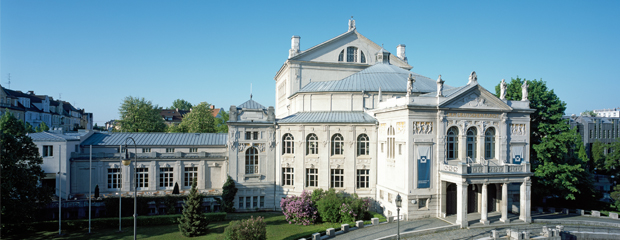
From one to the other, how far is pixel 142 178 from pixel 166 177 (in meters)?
2.57

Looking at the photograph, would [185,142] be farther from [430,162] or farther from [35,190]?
[430,162]

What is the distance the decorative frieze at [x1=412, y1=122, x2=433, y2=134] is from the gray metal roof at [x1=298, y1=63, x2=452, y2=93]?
9.57 m

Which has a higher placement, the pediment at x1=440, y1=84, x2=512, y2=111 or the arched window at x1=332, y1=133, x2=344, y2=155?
the pediment at x1=440, y1=84, x2=512, y2=111

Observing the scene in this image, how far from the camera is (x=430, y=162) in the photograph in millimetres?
32188

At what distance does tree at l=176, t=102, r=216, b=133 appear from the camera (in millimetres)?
71062

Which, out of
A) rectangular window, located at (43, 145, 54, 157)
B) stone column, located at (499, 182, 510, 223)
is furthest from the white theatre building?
rectangular window, located at (43, 145, 54, 157)

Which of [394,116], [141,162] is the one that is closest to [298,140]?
[394,116]

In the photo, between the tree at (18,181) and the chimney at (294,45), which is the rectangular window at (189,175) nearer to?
the tree at (18,181)

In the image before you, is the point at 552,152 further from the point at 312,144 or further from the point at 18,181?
the point at 18,181

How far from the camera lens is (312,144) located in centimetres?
3922

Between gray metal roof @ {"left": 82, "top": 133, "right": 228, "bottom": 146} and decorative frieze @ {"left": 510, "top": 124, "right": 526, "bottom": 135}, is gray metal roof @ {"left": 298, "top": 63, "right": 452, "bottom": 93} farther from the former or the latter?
gray metal roof @ {"left": 82, "top": 133, "right": 228, "bottom": 146}

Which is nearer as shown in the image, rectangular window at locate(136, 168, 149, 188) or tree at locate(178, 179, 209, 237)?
tree at locate(178, 179, 209, 237)

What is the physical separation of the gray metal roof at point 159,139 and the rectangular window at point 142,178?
3.40 m

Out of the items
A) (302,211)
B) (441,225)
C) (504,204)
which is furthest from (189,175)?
(504,204)
